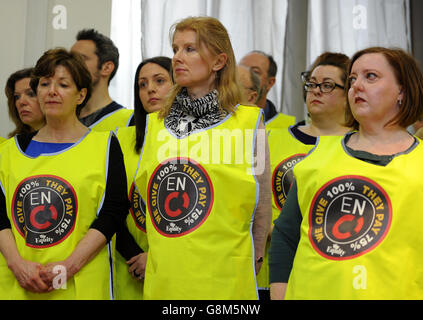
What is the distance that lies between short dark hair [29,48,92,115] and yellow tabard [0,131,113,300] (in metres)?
0.30

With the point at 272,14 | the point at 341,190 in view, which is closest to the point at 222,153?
the point at 341,190

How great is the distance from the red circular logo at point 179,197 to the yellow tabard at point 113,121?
84 centimetres

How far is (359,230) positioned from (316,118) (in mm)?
1041

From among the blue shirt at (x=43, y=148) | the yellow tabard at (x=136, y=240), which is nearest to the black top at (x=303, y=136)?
the yellow tabard at (x=136, y=240)

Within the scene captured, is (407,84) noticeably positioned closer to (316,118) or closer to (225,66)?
(225,66)

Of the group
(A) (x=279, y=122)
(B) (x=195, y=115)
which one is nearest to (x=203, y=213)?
(B) (x=195, y=115)

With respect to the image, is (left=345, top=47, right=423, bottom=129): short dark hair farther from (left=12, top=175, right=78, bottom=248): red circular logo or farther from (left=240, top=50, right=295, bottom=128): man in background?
(left=240, top=50, right=295, bottom=128): man in background

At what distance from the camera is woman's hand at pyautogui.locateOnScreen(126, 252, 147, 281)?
2141 millimetres

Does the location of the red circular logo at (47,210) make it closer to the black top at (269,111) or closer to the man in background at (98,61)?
the man in background at (98,61)

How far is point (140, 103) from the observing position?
2.48 m

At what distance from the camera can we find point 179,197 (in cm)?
187

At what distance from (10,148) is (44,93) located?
229 millimetres

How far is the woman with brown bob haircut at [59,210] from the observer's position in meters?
1.95
